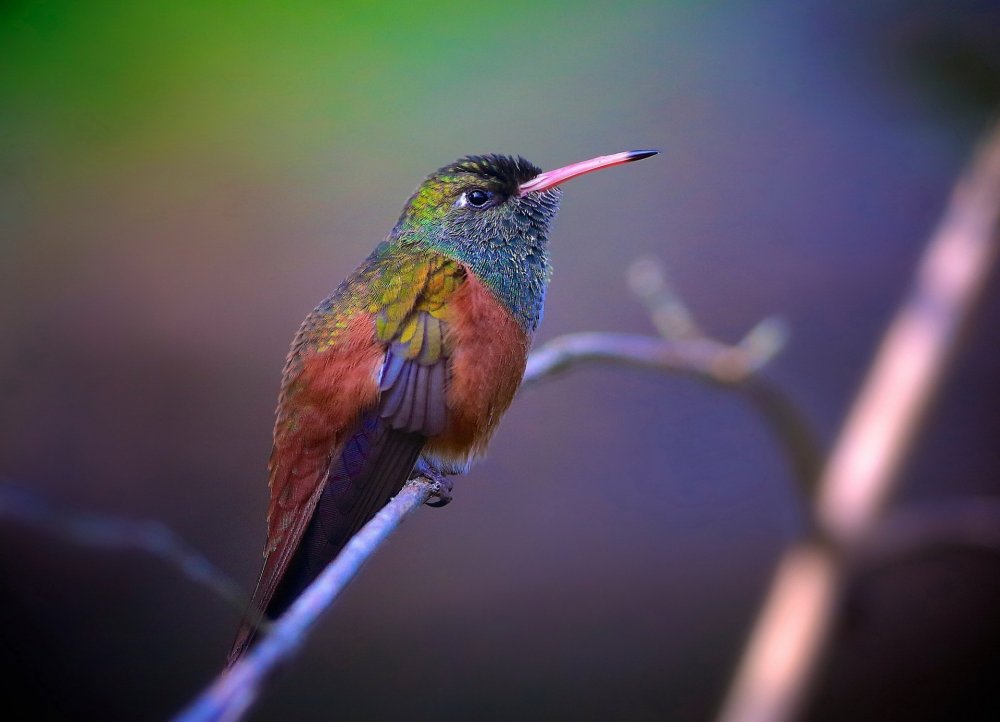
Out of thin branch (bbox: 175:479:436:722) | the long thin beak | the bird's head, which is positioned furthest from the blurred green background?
thin branch (bbox: 175:479:436:722)

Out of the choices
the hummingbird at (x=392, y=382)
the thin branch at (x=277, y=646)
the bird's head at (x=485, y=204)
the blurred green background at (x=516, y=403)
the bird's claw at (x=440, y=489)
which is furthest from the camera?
the blurred green background at (x=516, y=403)

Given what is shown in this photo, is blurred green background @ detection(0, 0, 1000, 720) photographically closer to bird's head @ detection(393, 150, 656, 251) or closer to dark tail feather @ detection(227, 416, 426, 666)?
bird's head @ detection(393, 150, 656, 251)

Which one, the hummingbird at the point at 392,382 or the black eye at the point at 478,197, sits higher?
the black eye at the point at 478,197

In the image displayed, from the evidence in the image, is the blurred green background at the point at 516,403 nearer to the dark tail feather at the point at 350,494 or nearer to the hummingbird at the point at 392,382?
the hummingbird at the point at 392,382

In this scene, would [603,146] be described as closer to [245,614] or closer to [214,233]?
[214,233]

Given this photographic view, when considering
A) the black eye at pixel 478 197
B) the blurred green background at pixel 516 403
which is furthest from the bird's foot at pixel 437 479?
the blurred green background at pixel 516 403

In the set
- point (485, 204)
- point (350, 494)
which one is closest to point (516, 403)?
point (485, 204)
